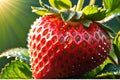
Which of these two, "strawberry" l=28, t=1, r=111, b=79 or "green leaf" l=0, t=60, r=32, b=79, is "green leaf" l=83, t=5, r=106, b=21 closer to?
"strawberry" l=28, t=1, r=111, b=79

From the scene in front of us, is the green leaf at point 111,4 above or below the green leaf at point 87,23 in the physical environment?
above

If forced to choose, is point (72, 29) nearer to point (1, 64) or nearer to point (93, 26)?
point (93, 26)

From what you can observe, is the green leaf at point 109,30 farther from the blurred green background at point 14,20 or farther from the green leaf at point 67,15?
the blurred green background at point 14,20

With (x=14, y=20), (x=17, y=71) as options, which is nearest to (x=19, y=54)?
(x=17, y=71)

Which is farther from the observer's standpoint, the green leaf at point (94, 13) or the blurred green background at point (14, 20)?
the blurred green background at point (14, 20)

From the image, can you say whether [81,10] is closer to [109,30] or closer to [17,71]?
[109,30]

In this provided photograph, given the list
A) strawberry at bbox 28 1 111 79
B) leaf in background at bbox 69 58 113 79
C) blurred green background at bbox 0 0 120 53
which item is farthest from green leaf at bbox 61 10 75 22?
blurred green background at bbox 0 0 120 53

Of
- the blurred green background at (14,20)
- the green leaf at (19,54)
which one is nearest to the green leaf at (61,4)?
the green leaf at (19,54)
